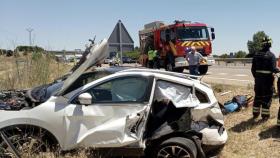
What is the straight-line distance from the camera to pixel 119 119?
6.48 metres

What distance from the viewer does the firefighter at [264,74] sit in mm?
9336

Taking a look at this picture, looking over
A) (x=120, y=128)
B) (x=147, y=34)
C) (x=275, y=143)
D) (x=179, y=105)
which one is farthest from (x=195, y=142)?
(x=147, y=34)

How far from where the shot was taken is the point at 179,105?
6.64 meters

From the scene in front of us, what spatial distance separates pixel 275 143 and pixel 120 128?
3.25 meters

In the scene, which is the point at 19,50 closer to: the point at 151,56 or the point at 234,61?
the point at 151,56

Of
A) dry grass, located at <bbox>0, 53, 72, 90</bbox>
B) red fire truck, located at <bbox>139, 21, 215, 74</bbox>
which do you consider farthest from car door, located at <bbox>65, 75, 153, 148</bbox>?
red fire truck, located at <bbox>139, 21, 215, 74</bbox>

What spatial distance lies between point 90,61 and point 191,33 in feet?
57.4

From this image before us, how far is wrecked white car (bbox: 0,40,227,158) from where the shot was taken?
6395 millimetres

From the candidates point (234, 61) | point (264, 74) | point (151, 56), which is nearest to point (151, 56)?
point (151, 56)

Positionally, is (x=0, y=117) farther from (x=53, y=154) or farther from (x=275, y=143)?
(x=275, y=143)

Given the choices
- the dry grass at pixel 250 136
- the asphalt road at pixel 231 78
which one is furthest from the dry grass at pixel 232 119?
the asphalt road at pixel 231 78

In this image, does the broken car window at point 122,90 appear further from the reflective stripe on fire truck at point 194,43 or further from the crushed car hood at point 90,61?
the reflective stripe on fire truck at point 194,43

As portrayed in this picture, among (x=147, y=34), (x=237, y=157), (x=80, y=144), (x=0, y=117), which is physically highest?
(x=147, y=34)

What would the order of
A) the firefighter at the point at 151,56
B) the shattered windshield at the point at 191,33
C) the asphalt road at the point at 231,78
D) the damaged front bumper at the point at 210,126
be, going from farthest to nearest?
the firefighter at the point at 151,56, the shattered windshield at the point at 191,33, the asphalt road at the point at 231,78, the damaged front bumper at the point at 210,126
